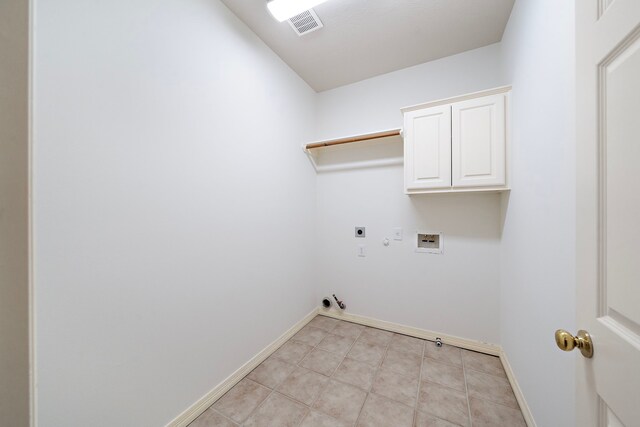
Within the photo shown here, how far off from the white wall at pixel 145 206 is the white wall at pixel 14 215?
0.13m

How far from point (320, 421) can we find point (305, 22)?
2.75m

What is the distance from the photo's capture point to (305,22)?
5.62 feet

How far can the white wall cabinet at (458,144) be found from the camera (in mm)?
1638

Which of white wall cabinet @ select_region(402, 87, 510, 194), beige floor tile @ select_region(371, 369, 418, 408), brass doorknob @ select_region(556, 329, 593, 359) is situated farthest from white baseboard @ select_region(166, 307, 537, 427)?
white wall cabinet @ select_region(402, 87, 510, 194)

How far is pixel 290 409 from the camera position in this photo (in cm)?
141

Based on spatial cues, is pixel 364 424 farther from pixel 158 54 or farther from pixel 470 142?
pixel 158 54

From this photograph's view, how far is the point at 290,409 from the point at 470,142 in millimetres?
2270

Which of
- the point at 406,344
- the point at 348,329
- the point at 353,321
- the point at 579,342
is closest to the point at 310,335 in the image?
the point at 348,329

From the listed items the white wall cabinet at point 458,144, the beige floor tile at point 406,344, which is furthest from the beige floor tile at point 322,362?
the white wall cabinet at point 458,144

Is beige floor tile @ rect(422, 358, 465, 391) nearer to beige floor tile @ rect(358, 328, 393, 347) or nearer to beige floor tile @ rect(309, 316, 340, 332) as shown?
beige floor tile @ rect(358, 328, 393, 347)

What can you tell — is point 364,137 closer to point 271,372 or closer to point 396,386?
point 396,386

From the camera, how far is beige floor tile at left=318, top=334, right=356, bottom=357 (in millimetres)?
1993

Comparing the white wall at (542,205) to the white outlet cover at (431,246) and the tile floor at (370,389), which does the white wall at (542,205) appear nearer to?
the tile floor at (370,389)


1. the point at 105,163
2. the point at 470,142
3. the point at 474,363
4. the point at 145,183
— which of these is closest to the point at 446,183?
the point at 470,142
